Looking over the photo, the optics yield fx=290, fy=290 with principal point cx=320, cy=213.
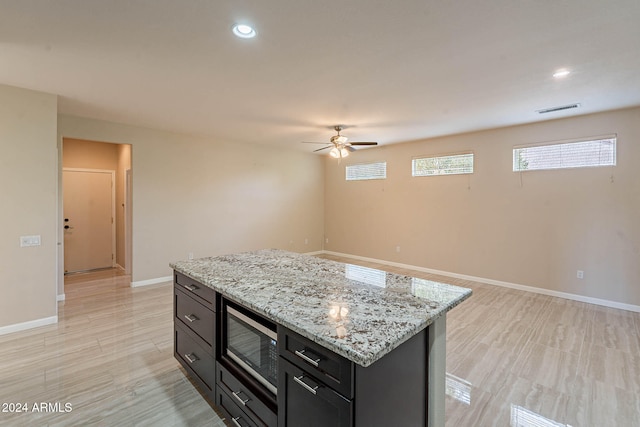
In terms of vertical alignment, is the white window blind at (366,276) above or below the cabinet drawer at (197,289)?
above

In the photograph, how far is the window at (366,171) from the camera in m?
6.76

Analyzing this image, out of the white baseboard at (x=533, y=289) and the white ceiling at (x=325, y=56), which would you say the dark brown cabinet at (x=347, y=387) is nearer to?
the white ceiling at (x=325, y=56)

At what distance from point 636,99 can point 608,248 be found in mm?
1977

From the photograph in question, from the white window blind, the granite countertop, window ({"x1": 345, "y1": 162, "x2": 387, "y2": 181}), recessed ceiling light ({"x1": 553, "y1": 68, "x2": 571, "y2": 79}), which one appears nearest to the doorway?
the granite countertop

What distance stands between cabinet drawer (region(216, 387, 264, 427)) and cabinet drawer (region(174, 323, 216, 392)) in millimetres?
114

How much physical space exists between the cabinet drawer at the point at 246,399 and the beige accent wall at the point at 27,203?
3031 mm

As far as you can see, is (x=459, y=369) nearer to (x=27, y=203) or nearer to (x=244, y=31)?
(x=244, y=31)

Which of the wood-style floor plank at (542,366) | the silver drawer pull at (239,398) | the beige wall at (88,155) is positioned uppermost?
the beige wall at (88,155)

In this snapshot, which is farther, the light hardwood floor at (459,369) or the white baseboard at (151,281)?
the white baseboard at (151,281)

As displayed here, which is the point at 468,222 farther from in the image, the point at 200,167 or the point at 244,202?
the point at 200,167

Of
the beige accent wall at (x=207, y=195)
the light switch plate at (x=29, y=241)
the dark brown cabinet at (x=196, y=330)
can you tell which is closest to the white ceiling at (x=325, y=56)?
the beige accent wall at (x=207, y=195)

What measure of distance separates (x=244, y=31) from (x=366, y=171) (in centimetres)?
525

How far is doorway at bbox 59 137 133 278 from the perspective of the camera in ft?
18.8

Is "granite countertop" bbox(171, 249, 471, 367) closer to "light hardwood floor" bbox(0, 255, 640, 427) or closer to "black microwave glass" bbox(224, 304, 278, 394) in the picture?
"black microwave glass" bbox(224, 304, 278, 394)
